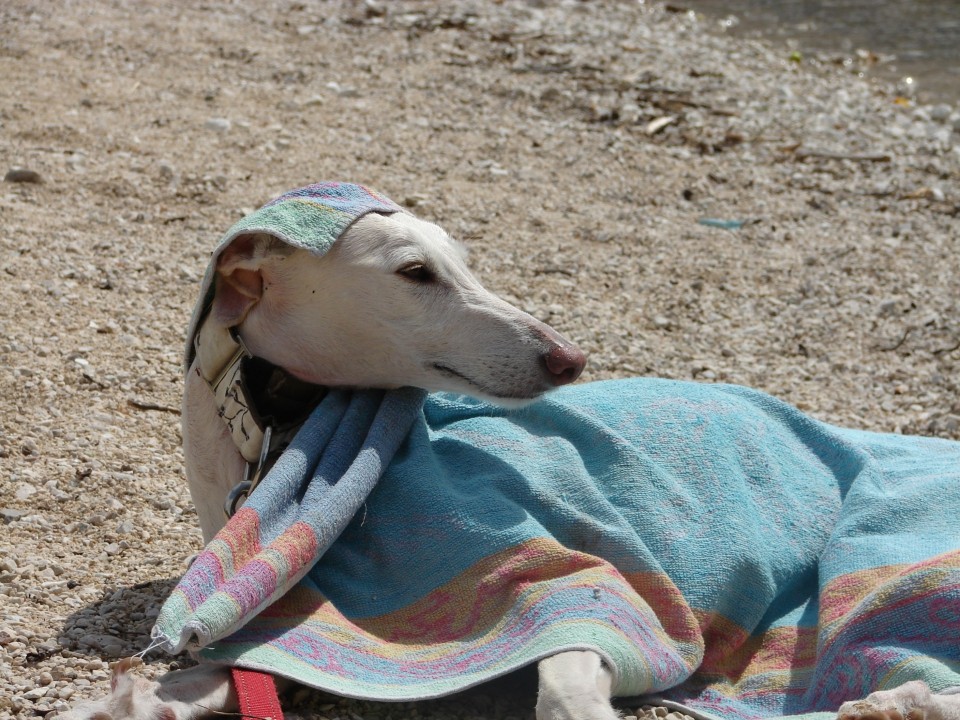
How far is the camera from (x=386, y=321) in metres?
3.17

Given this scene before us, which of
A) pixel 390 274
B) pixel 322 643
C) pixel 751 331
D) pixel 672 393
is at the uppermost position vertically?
pixel 390 274

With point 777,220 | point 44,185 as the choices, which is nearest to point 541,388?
point 44,185

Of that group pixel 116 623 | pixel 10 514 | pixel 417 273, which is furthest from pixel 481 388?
pixel 10 514

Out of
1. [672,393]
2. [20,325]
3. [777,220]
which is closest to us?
[672,393]

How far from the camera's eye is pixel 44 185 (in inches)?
276

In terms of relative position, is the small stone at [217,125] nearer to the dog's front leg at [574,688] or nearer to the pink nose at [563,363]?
the pink nose at [563,363]

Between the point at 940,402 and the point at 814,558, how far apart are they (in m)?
2.75

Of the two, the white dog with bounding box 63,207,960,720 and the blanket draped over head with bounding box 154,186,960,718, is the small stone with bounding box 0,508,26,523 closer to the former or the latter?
the white dog with bounding box 63,207,960,720

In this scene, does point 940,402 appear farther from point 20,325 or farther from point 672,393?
point 20,325

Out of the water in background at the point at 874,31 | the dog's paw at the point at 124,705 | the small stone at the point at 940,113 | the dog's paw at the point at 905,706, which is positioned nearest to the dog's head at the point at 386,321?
the dog's paw at the point at 124,705

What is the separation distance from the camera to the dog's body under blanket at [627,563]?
2.83m

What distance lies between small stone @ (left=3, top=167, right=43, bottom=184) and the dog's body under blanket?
432 cm

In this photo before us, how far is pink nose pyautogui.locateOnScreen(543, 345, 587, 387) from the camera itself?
312 centimetres

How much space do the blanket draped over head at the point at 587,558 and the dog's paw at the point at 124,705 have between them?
0.13 m
